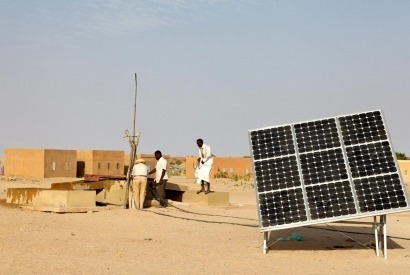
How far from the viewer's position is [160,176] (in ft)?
80.3

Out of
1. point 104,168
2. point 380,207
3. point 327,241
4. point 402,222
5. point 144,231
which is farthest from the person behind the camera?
point 104,168

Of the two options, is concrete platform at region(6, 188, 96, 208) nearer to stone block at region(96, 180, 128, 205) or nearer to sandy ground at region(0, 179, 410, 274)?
sandy ground at region(0, 179, 410, 274)

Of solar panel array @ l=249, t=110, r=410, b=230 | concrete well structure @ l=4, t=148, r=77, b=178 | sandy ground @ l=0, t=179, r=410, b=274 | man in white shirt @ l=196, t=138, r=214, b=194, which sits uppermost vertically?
concrete well structure @ l=4, t=148, r=77, b=178

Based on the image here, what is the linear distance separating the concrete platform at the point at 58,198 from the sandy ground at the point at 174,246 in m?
0.69

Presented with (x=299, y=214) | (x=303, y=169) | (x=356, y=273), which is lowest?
(x=356, y=273)

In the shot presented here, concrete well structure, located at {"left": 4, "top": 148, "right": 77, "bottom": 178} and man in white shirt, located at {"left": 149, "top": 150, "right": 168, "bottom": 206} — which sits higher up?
concrete well structure, located at {"left": 4, "top": 148, "right": 77, "bottom": 178}

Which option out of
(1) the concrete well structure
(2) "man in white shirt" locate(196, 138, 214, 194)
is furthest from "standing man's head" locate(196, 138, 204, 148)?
(1) the concrete well structure

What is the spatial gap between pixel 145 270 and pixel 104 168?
3166 centimetres

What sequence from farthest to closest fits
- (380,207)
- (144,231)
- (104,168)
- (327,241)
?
1. (104,168)
2. (144,231)
3. (327,241)
4. (380,207)

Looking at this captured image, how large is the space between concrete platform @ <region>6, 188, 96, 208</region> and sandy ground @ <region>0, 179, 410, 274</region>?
2.27 feet

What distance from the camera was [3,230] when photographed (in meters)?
16.8

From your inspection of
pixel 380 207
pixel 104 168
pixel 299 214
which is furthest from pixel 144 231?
pixel 104 168

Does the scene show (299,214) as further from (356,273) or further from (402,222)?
(402,222)

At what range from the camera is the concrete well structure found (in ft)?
132
